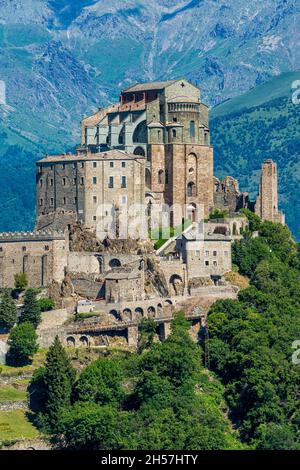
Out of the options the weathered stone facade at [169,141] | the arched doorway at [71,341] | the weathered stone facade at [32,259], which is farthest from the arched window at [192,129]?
the arched doorway at [71,341]

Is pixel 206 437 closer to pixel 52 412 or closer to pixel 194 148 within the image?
pixel 52 412

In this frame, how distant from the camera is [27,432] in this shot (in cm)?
9681

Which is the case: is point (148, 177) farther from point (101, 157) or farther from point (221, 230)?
point (221, 230)

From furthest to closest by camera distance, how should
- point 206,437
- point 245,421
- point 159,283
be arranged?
point 159,283, point 245,421, point 206,437

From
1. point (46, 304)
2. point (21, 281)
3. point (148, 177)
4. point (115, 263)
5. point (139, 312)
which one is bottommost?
point (139, 312)

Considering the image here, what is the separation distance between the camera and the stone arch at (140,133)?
120m

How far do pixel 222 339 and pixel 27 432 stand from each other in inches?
628

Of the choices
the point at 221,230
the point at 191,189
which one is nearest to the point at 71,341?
the point at 221,230

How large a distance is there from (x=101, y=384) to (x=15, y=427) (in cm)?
579

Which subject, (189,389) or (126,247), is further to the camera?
(126,247)

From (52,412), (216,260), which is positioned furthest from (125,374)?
(216,260)

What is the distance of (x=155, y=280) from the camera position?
363ft

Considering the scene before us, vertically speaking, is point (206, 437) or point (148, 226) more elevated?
point (148, 226)

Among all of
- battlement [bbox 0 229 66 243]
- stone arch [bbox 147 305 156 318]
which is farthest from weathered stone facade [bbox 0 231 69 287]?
stone arch [bbox 147 305 156 318]
